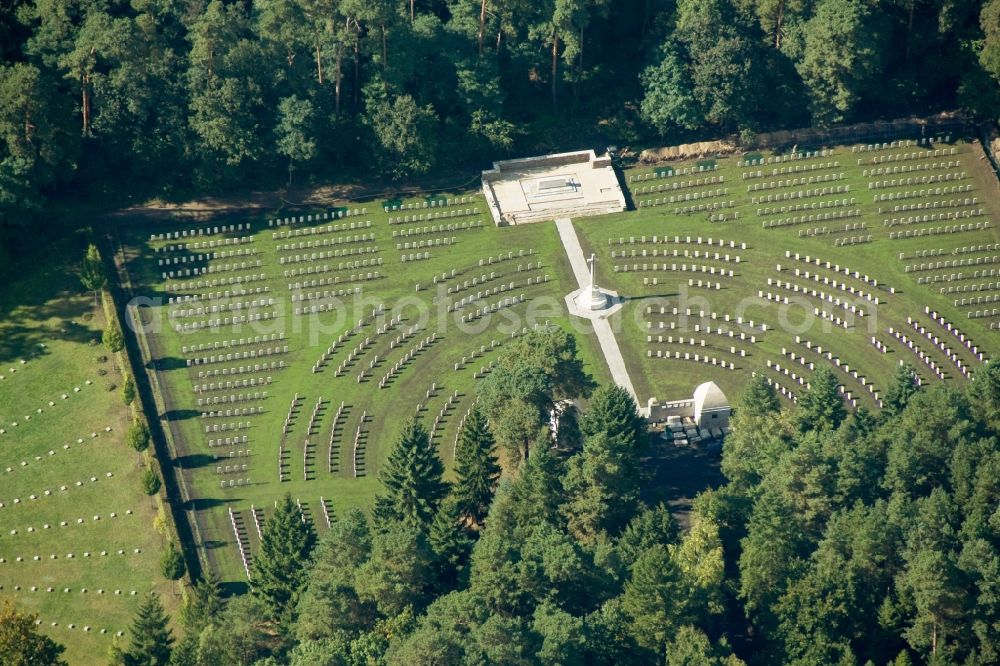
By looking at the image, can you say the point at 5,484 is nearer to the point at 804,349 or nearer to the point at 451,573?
the point at 451,573

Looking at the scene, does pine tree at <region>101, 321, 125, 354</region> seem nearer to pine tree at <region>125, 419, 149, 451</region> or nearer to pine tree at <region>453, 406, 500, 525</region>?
pine tree at <region>125, 419, 149, 451</region>

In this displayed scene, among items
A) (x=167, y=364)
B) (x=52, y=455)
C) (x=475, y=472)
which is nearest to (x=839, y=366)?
(x=475, y=472)

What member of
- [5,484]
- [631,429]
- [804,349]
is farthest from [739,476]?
[5,484]

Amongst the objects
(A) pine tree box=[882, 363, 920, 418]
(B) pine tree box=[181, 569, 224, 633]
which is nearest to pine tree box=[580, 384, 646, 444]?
(A) pine tree box=[882, 363, 920, 418]

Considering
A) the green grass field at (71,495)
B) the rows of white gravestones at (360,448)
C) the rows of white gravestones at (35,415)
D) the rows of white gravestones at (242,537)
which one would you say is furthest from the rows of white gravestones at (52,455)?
the rows of white gravestones at (360,448)

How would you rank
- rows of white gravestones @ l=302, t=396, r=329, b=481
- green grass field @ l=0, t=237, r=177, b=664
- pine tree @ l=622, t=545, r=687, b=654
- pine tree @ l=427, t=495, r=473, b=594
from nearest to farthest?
1. pine tree @ l=622, t=545, r=687, b=654
2. pine tree @ l=427, t=495, r=473, b=594
3. green grass field @ l=0, t=237, r=177, b=664
4. rows of white gravestones @ l=302, t=396, r=329, b=481

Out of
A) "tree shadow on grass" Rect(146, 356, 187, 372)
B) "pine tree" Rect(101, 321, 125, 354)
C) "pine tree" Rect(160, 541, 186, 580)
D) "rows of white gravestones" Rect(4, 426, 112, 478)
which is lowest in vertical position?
"pine tree" Rect(160, 541, 186, 580)
